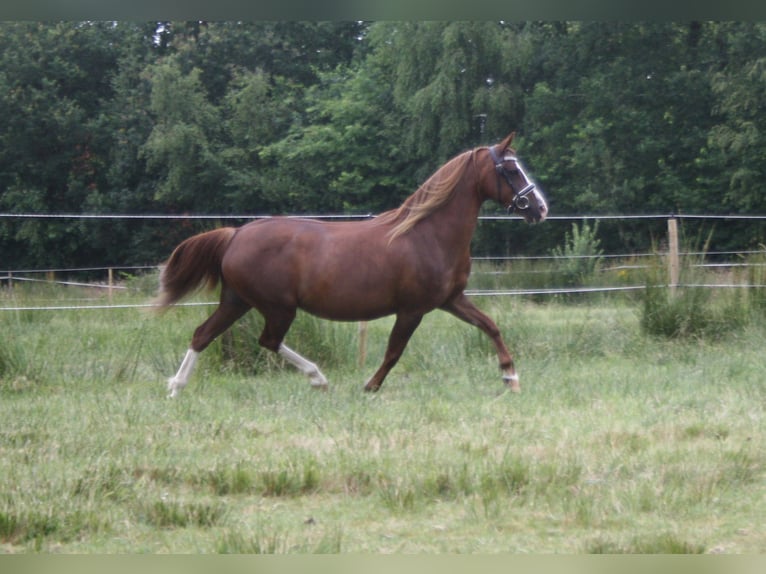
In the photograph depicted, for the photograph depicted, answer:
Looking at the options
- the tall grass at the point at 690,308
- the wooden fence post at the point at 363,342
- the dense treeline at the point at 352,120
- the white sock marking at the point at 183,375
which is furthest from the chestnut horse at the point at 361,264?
the dense treeline at the point at 352,120

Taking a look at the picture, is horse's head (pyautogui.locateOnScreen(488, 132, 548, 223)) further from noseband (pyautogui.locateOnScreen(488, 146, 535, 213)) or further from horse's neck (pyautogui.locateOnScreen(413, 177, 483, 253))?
horse's neck (pyautogui.locateOnScreen(413, 177, 483, 253))

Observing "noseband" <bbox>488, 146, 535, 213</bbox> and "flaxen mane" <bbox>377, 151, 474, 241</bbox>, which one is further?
"noseband" <bbox>488, 146, 535, 213</bbox>

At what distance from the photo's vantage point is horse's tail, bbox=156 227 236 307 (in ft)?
26.3

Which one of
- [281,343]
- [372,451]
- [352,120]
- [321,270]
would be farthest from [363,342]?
[352,120]

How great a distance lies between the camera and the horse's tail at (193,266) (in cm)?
801

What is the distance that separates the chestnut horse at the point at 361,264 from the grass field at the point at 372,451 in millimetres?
521

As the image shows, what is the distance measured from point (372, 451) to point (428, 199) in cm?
330

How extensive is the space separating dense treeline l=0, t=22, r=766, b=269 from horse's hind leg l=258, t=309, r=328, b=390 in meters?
21.6

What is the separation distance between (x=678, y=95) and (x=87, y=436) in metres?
27.3

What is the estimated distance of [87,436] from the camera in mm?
5609

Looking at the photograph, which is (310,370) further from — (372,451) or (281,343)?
(372,451)

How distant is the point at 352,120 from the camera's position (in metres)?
34.4

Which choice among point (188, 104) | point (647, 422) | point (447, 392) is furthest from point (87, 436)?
point (188, 104)

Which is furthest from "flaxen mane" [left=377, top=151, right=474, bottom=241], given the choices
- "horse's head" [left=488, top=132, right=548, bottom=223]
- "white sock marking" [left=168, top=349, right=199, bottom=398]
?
"white sock marking" [left=168, top=349, right=199, bottom=398]
